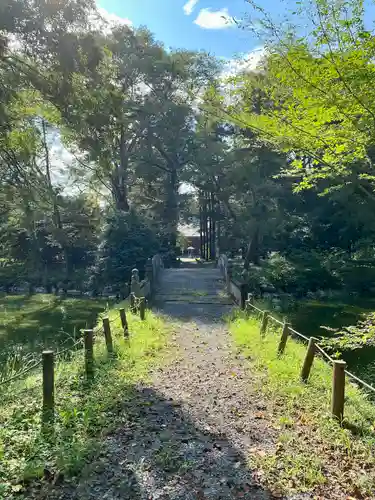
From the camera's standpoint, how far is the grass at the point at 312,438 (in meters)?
3.90

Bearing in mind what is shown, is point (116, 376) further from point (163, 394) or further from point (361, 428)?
point (361, 428)

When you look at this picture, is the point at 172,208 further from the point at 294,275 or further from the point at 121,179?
the point at 294,275

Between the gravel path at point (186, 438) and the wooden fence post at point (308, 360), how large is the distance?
945 millimetres

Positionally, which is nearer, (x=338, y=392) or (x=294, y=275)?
(x=338, y=392)

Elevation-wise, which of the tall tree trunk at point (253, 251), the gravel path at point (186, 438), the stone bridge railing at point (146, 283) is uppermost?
the tall tree trunk at point (253, 251)

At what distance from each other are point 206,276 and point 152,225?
6.16m

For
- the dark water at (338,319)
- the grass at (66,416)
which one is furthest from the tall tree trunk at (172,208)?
the grass at (66,416)

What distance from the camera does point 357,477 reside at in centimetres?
401

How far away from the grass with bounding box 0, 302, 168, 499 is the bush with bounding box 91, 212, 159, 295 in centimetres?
1412

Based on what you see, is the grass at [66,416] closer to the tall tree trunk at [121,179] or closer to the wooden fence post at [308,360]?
the wooden fence post at [308,360]

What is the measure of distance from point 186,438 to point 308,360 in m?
2.72

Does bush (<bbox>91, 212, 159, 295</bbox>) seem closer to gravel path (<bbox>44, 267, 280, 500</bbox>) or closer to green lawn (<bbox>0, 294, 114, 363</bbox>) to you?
green lawn (<bbox>0, 294, 114, 363</bbox>)

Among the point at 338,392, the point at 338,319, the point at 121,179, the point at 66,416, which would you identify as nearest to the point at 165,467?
the point at 66,416

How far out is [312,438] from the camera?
4.79 m
